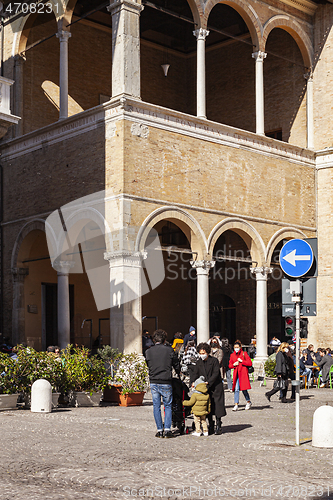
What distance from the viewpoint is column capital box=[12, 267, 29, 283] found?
67.5 feet

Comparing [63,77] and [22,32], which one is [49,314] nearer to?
[63,77]

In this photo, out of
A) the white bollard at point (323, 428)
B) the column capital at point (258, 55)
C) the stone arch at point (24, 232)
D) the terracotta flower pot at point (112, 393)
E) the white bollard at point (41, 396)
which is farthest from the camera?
the column capital at point (258, 55)

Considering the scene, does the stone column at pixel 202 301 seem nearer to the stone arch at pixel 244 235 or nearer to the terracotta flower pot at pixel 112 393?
the stone arch at pixel 244 235

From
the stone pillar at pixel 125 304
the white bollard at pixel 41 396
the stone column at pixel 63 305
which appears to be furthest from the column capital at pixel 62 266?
the white bollard at pixel 41 396

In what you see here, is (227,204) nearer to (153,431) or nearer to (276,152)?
(276,152)

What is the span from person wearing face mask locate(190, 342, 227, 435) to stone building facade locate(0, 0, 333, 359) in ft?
24.7

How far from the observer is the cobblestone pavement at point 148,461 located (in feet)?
19.8

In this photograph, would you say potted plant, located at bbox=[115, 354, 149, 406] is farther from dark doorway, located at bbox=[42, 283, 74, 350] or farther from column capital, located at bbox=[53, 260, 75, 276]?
dark doorway, located at bbox=[42, 283, 74, 350]

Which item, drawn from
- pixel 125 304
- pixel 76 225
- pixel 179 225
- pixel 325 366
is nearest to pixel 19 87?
pixel 76 225

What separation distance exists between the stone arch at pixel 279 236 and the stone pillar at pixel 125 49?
19.9 ft

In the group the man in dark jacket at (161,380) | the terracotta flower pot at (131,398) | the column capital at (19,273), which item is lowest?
the terracotta flower pot at (131,398)

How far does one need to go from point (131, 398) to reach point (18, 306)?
851cm

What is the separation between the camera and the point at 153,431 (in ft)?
31.7

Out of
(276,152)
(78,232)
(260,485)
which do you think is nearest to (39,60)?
(78,232)
